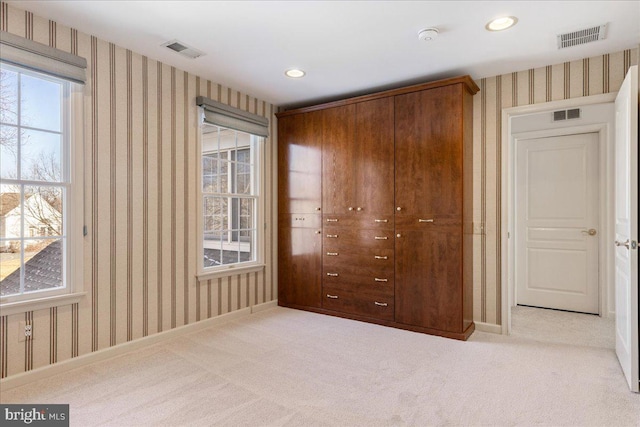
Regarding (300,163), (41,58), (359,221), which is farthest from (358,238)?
(41,58)

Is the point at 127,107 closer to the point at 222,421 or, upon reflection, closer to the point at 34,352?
the point at 34,352

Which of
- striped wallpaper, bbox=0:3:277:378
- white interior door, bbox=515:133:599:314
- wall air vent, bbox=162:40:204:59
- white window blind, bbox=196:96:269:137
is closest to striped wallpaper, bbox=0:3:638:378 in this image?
striped wallpaper, bbox=0:3:277:378

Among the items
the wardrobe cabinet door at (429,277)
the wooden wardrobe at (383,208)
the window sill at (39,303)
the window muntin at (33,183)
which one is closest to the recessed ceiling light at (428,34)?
the wooden wardrobe at (383,208)

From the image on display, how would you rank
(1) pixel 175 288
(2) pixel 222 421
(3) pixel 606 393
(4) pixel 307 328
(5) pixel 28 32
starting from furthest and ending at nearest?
1. (4) pixel 307 328
2. (1) pixel 175 288
3. (5) pixel 28 32
4. (3) pixel 606 393
5. (2) pixel 222 421

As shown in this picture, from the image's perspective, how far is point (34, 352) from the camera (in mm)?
2557

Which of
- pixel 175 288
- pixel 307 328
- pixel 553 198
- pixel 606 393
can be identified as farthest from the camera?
pixel 553 198

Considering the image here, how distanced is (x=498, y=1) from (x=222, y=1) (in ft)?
5.62

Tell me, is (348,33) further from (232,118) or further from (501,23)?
(232,118)

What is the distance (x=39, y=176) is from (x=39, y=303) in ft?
2.85

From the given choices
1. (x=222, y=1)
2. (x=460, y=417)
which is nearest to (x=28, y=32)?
(x=222, y=1)

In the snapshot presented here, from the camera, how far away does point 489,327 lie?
3611mm

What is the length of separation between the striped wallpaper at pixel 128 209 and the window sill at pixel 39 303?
0.15 ft

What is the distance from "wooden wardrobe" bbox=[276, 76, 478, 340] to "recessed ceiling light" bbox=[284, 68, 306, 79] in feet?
2.15

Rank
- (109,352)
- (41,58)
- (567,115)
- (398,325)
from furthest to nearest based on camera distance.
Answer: (567,115) → (398,325) → (109,352) → (41,58)
